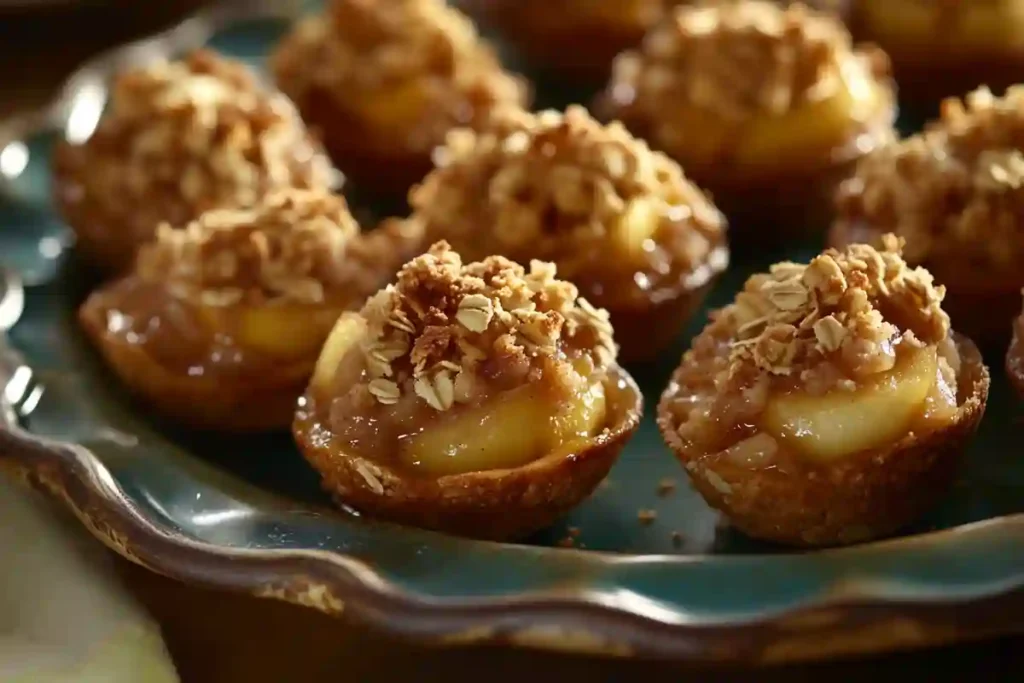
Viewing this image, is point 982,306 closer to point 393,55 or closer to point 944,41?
point 944,41

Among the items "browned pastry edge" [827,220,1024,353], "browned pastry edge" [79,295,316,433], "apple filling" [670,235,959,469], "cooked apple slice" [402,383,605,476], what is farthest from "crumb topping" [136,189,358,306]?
"browned pastry edge" [827,220,1024,353]

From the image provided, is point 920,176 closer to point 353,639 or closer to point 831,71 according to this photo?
point 831,71

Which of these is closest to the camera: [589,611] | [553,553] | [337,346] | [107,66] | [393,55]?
[589,611]

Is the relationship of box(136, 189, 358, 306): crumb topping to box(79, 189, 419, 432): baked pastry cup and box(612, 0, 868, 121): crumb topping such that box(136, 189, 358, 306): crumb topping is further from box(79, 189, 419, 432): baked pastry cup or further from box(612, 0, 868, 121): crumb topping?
box(612, 0, 868, 121): crumb topping

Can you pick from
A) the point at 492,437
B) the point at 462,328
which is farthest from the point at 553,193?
the point at 492,437

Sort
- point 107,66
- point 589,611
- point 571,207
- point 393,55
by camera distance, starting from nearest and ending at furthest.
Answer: point 589,611, point 571,207, point 393,55, point 107,66

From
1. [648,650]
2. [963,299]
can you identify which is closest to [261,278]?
[648,650]

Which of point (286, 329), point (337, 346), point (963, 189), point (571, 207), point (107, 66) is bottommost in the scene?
point (107, 66)
